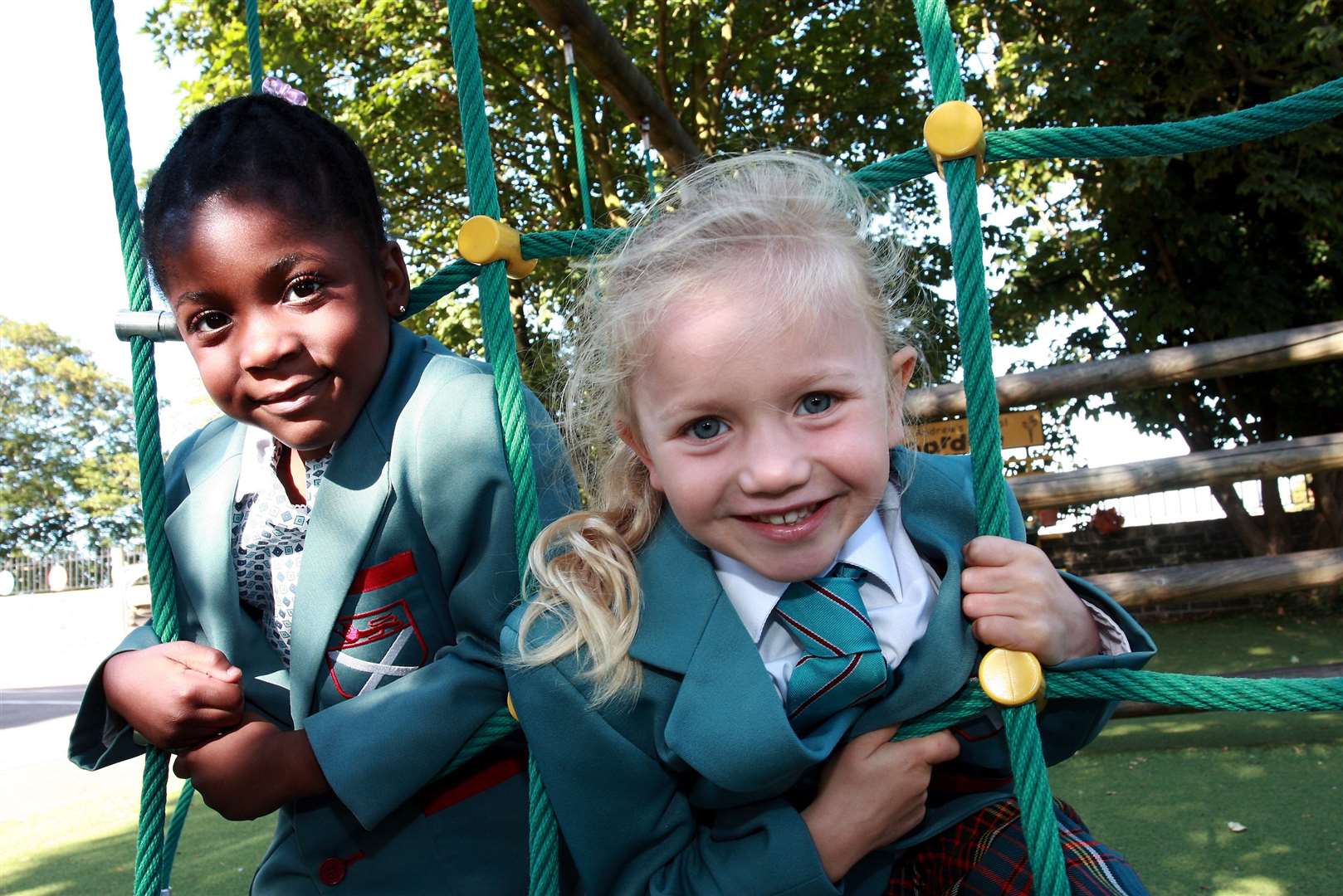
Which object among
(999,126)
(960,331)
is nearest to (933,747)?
(960,331)

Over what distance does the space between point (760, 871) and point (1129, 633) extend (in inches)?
17.6

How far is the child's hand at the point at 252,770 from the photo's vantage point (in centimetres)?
120

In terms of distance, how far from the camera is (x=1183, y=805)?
2.75 meters

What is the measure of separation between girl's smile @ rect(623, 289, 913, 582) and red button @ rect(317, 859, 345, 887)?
2.10ft

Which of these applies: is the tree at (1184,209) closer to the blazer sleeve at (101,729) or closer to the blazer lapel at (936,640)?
the blazer lapel at (936,640)

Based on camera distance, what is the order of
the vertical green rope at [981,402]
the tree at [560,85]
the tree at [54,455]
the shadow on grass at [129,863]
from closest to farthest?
the vertical green rope at [981,402] → the shadow on grass at [129,863] → the tree at [560,85] → the tree at [54,455]

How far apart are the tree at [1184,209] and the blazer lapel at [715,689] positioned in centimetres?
654

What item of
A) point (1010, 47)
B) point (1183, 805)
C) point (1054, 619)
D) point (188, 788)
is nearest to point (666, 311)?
point (1054, 619)

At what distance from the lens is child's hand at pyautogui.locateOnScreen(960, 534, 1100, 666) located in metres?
1.04

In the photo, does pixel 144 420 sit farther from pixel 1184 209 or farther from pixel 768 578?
pixel 1184 209

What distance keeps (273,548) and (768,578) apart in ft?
2.19

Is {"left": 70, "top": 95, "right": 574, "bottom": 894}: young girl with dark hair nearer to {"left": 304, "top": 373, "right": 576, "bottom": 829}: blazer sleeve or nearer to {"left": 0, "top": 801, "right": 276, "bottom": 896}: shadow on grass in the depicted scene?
{"left": 304, "top": 373, "right": 576, "bottom": 829}: blazer sleeve

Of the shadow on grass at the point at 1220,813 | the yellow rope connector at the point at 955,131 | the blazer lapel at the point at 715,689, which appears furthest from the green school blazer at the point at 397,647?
the shadow on grass at the point at 1220,813

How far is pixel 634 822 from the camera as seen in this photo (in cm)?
108
